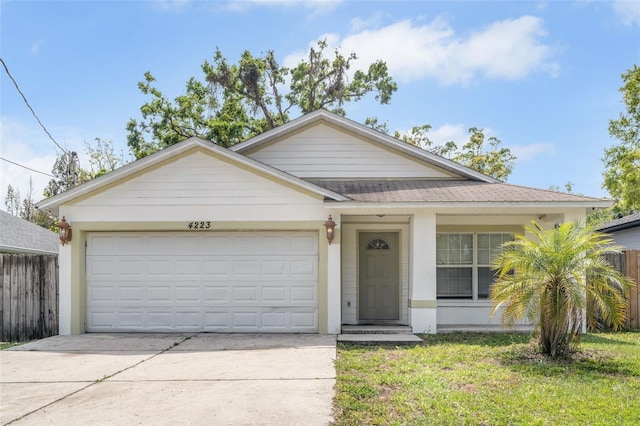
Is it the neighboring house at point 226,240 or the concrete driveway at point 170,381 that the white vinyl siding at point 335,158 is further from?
the concrete driveway at point 170,381

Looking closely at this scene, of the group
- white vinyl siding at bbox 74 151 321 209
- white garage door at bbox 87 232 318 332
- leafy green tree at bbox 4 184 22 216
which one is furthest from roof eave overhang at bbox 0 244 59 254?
leafy green tree at bbox 4 184 22 216

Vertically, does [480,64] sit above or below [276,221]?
above

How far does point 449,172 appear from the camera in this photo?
12.8m

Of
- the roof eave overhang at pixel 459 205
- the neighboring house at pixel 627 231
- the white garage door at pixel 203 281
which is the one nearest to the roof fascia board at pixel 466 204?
the roof eave overhang at pixel 459 205

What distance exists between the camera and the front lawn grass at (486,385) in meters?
5.10

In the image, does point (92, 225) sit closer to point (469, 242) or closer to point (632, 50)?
point (469, 242)

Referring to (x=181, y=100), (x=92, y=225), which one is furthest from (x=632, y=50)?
(x=92, y=225)

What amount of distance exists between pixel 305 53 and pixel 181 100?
7740mm

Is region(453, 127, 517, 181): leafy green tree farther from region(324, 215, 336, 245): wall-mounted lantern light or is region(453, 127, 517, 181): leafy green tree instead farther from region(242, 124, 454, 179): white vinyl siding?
region(324, 215, 336, 245): wall-mounted lantern light

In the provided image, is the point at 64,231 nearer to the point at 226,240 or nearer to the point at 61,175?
the point at 226,240

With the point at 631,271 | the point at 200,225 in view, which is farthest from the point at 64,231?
the point at 631,271

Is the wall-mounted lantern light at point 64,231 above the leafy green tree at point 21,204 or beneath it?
beneath

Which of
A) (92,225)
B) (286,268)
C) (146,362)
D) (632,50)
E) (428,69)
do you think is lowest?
(146,362)

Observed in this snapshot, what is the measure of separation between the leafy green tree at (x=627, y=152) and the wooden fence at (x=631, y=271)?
1066cm
